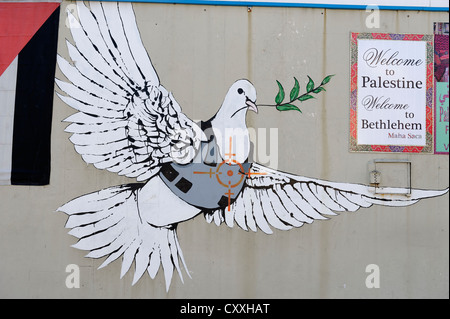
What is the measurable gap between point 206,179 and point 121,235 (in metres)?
0.96

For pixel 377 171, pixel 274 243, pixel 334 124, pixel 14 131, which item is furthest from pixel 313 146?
pixel 14 131

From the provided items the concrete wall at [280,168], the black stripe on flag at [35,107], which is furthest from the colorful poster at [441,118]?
the black stripe on flag at [35,107]

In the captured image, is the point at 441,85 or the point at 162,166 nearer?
the point at 162,166

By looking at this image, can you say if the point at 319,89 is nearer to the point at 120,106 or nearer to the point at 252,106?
the point at 252,106

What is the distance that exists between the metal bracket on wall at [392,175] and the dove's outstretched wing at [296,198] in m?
0.06

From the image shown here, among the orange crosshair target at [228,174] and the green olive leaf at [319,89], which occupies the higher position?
the green olive leaf at [319,89]

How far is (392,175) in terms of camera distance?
15.3 feet

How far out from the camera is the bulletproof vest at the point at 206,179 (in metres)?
4.62

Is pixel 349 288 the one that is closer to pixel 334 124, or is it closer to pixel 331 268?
pixel 331 268

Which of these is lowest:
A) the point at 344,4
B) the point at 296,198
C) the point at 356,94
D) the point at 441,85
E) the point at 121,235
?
the point at 121,235

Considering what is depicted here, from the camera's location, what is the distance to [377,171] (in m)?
4.61

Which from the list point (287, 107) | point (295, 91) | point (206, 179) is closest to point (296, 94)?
point (295, 91)

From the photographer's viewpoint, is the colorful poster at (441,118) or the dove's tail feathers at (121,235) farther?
the colorful poster at (441,118)

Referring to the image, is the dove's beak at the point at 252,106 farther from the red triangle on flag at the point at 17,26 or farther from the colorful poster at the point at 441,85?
the red triangle on flag at the point at 17,26
